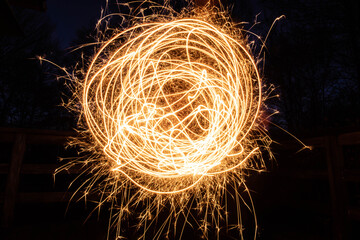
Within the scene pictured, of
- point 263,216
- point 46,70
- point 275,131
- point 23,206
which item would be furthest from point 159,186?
point 46,70

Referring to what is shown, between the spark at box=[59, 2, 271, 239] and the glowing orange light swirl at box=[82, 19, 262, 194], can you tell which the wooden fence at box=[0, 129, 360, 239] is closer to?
the spark at box=[59, 2, 271, 239]

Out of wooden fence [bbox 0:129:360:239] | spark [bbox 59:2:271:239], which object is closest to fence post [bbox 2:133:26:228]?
wooden fence [bbox 0:129:360:239]

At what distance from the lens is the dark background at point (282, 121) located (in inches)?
106

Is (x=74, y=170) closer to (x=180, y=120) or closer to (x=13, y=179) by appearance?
(x=13, y=179)

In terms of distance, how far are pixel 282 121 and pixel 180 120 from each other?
21.1ft

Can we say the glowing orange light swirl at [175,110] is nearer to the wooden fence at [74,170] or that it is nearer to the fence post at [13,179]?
the wooden fence at [74,170]

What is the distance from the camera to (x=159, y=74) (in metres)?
2.66

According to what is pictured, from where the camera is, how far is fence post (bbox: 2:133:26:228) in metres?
2.82

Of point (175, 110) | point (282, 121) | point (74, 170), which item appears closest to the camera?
point (175, 110)

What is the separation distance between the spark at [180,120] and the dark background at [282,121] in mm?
312

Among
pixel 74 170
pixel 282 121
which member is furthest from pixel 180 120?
pixel 282 121

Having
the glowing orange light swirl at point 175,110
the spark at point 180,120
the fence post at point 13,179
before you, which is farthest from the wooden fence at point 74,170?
the glowing orange light swirl at point 175,110

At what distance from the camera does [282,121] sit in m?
7.89

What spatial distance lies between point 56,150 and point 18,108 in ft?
16.8
